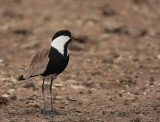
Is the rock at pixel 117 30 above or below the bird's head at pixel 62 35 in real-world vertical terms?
below

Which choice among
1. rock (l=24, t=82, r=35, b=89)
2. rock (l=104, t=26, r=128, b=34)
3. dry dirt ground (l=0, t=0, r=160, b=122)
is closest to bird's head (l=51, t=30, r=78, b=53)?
dry dirt ground (l=0, t=0, r=160, b=122)

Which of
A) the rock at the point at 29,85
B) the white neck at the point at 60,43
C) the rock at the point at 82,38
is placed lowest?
the rock at the point at 29,85

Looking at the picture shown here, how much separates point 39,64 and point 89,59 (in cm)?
441

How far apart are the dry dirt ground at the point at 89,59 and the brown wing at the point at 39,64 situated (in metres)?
0.71

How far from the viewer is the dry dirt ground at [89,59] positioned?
706 centimetres

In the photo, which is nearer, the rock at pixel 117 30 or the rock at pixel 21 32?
the rock at pixel 117 30

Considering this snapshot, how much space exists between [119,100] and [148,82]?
1.55m

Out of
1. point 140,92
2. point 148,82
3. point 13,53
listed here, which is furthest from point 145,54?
point 13,53

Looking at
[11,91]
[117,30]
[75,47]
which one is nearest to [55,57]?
[11,91]

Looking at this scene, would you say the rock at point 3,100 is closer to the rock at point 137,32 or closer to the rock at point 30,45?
the rock at point 30,45

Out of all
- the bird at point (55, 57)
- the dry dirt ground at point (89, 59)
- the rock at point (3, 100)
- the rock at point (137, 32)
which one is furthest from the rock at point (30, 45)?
the bird at point (55, 57)

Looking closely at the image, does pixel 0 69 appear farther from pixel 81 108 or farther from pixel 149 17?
pixel 149 17

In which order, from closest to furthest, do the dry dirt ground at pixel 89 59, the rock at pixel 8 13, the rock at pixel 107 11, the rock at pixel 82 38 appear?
1. the dry dirt ground at pixel 89 59
2. the rock at pixel 82 38
3. the rock at pixel 8 13
4. the rock at pixel 107 11

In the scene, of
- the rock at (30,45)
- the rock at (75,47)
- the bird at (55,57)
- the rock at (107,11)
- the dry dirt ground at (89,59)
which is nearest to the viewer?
the bird at (55,57)
